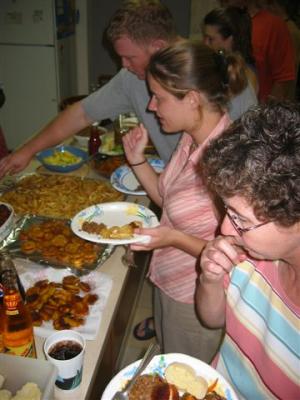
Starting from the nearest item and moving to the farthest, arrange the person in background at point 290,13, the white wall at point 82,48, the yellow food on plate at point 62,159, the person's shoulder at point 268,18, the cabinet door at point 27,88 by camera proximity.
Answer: the yellow food on plate at point 62,159, the person's shoulder at point 268,18, the person in background at point 290,13, the cabinet door at point 27,88, the white wall at point 82,48

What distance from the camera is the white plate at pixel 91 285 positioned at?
1122 mm

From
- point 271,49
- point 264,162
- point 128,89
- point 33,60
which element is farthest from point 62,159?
point 33,60

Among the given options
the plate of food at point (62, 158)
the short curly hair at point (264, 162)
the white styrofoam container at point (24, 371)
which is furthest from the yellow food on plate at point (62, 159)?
the short curly hair at point (264, 162)

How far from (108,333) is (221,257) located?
0.46 meters

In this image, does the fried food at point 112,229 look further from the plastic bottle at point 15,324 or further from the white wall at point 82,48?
the white wall at point 82,48

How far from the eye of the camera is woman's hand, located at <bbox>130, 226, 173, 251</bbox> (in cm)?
131

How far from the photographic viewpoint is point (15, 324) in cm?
92

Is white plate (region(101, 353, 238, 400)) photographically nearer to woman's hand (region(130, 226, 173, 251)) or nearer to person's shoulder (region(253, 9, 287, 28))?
woman's hand (region(130, 226, 173, 251))

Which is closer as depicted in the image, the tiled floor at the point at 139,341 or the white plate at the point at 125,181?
the white plate at the point at 125,181

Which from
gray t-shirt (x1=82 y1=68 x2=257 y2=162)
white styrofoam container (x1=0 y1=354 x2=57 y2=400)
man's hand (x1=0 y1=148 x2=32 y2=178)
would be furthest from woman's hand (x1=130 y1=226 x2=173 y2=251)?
man's hand (x1=0 y1=148 x2=32 y2=178)

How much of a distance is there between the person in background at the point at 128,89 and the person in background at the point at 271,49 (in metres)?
1.36

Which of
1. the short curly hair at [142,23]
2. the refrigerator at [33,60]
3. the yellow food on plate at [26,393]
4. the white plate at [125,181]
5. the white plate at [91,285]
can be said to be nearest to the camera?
the yellow food on plate at [26,393]

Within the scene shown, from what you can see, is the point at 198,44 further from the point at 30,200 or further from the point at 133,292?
the point at 133,292

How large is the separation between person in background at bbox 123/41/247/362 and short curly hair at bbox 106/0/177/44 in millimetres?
400
